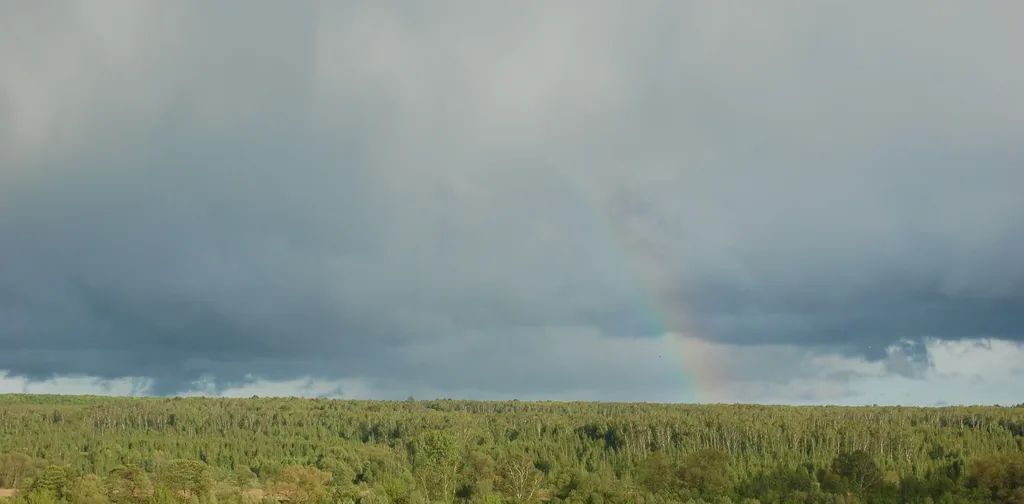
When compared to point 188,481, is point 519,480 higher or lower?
higher

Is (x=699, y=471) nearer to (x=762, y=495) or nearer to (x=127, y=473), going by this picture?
(x=762, y=495)

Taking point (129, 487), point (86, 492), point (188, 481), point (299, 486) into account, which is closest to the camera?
point (86, 492)

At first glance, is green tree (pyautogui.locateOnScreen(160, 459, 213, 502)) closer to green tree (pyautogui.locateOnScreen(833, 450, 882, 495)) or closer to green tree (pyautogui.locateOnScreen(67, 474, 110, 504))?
green tree (pyautogui.locateOnScreen(67, 474, 110, 504))

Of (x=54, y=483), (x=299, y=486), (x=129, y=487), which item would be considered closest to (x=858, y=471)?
(x=299, y=486)

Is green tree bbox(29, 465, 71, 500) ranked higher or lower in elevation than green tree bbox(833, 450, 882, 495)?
lower

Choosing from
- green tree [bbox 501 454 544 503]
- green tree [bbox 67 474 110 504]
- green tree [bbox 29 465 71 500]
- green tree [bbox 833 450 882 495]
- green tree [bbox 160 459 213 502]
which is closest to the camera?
green tree [bbox 67 474 110 504]

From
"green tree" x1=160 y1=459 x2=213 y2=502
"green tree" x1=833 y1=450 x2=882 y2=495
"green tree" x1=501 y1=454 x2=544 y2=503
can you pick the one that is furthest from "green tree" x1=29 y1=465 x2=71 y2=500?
"green tree" x1=833 y1=450 x2=882 y2=495

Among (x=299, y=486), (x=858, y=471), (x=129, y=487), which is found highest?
(x=858, y=471)

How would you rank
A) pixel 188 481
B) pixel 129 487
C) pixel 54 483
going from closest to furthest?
pixel 54 483
pixel 129 487
pixel 188 481

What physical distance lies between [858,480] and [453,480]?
273 feet

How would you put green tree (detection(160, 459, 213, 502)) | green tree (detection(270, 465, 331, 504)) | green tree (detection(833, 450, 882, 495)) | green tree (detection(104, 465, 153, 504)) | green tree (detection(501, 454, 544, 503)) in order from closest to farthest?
green tree (detection(104, 465, 153, 504)) < green tree (detection(270, 465, 331, 504)) < green tree (detection(160, 459, 213, 502)) < green tree (detection(501, 454, 544, 503)) < green tree (detection(833, 450, 882, 495))

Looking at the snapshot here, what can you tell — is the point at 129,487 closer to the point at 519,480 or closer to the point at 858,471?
the point at 519,480

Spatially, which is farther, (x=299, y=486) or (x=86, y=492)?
(x=299, y=486)

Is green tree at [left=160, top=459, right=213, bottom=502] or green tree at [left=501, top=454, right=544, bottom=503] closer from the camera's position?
green tree at [left=160, top=459, right=213, bottom=502]
